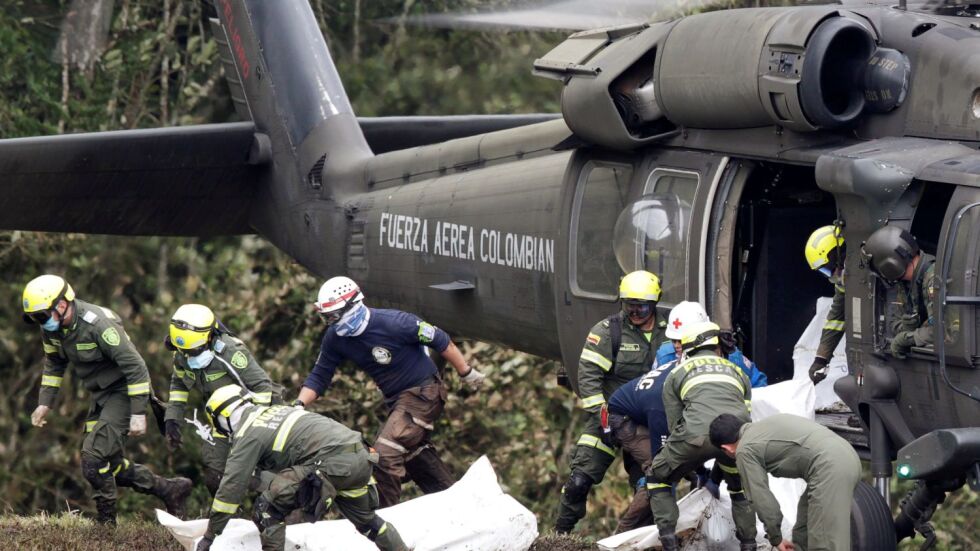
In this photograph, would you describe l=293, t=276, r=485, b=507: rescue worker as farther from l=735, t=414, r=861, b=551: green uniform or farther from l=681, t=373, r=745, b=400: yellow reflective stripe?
l=735, t=414, r=861, b=551: green uniform

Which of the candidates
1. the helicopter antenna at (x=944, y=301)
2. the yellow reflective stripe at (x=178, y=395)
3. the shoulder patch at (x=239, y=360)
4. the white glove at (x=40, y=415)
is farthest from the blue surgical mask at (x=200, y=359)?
the helicopter antenna at (x=944, y=301)

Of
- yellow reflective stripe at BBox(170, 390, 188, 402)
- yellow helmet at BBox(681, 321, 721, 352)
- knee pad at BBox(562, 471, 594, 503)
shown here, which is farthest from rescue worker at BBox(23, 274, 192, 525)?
yellow helmet at BBox(681, 321, 721, 352)

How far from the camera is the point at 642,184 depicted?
9.02 m

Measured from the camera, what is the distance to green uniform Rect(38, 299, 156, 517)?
9953mm

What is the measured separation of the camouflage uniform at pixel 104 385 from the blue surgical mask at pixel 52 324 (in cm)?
6

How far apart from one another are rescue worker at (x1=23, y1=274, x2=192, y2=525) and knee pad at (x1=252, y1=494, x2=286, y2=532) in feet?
5.75

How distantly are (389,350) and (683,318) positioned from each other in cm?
244

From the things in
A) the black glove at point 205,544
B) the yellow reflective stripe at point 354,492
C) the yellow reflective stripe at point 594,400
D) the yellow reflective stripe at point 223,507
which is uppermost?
the yellow reflective stripe at point 594,400

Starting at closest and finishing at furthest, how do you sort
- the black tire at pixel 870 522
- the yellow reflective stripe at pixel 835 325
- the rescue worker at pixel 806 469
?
the rescue worker at pixel 806 469, the black tire at pixel 870 522, the yellow reflective stripe at pixel 835 325

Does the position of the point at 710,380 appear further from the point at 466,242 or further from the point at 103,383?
the point at 103,383

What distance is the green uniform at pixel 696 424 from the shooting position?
7.79 metres

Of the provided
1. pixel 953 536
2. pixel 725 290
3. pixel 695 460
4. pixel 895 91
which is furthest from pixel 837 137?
pixel 953 536

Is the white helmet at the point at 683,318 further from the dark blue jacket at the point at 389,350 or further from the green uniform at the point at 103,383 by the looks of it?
the green uniform at the point at 103,383

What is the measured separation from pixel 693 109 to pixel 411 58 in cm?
1015
